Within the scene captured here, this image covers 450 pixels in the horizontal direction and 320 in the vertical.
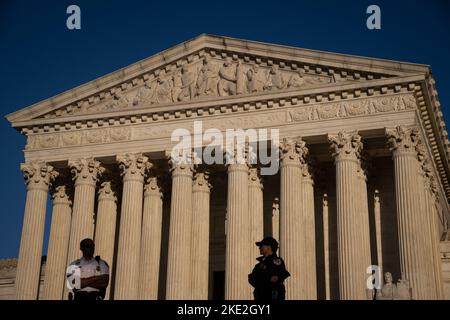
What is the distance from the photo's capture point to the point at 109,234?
44219 millimetres

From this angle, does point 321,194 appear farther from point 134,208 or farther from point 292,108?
point 134,208

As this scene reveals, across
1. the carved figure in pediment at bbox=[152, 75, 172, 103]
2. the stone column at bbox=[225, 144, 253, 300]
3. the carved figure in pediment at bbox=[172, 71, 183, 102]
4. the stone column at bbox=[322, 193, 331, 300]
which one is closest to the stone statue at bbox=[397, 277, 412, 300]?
the stone column at bbox=[322, 193, 331, 300]

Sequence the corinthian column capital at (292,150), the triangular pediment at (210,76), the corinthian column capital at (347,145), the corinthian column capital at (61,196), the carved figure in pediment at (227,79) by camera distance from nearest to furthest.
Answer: the corinthian column capital at (347,145) → the triangular pediment at (210,76) → the corinthian column capital at (292,150) → the carved figure in pediment at (227,79) → the corinthian column capital at (61,196)

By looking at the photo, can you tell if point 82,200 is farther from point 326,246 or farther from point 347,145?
point 347,145

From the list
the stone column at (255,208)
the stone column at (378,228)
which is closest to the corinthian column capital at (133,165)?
the stone column at (255,208)

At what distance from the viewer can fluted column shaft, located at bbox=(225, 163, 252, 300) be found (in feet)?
128

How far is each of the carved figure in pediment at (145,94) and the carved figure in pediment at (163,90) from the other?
0.91ft

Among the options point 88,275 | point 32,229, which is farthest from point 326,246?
point 88,275

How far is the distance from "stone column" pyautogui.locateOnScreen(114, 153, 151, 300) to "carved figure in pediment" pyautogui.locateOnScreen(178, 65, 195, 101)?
446cm

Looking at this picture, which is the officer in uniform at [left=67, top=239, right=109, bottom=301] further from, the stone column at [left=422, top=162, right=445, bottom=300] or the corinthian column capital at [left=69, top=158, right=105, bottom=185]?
the corinthian column capital at [left=69, top=158, right=105, bottom=185]

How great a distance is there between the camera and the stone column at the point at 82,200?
141 ft

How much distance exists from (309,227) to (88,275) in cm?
2535

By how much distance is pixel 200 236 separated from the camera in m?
42.1

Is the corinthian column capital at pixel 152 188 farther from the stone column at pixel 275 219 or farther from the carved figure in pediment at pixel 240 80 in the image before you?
the carved figure in pediment at pixel 240 80
